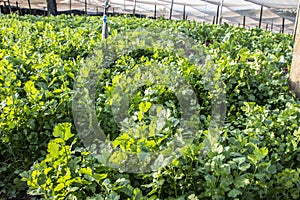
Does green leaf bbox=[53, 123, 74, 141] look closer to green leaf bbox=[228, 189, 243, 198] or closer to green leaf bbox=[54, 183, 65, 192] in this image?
green leaf bbox=[54, 183, 65, 192]

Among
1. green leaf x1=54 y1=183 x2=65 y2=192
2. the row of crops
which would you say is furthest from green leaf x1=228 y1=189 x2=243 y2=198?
green leaf x1=54 y1=183 x2=65 y2=192

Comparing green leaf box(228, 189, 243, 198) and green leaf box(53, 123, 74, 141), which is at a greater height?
green leaf box(53, 123, 74, 141)

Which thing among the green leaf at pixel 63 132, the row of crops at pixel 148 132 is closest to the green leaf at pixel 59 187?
the row of crops at pixel 148 132

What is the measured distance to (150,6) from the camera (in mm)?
16766

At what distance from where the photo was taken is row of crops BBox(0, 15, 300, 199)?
1799mm

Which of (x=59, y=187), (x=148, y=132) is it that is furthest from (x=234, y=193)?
(x=59, y=187)

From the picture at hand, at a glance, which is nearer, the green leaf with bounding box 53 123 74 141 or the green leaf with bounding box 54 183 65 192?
the green leaf with bounding box 54 183 65 192

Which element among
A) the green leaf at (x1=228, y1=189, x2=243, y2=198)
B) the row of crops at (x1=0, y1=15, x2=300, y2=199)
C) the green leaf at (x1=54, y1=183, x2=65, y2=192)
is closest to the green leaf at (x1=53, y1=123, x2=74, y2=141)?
the row of crops at (x1=0, y1=15, x2=300, y2=199)

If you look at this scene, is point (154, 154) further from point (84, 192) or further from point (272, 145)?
point (272, 145)

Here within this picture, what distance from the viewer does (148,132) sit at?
2.03m

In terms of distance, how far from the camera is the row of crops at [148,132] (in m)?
1.80

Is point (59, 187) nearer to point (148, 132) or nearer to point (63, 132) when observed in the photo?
point (63, 132)

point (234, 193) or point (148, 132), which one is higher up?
point (148, 132)

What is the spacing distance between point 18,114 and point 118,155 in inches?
44.5
